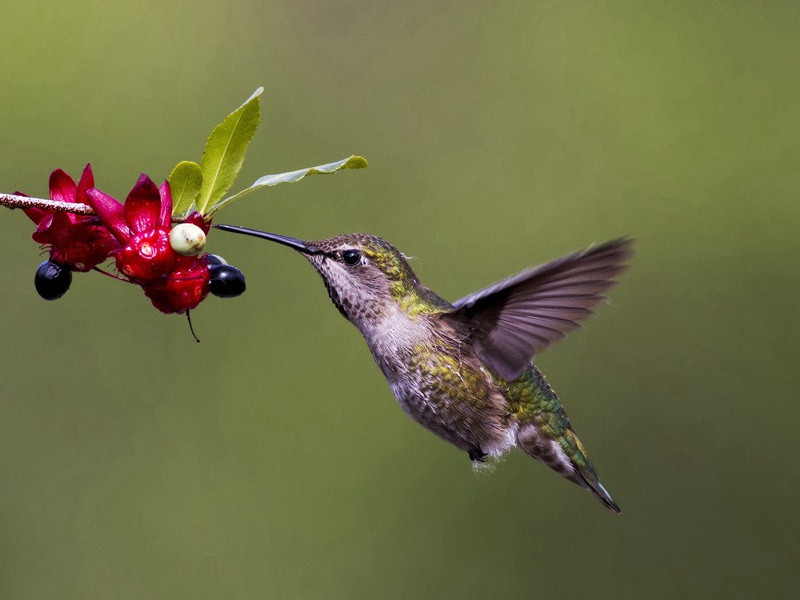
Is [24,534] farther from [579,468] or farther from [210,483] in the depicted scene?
[579,468]

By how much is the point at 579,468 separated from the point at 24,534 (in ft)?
10.6

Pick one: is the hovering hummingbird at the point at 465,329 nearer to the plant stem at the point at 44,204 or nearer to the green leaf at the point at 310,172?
the green leaf at the point at 310,172

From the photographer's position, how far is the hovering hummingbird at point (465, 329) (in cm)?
241

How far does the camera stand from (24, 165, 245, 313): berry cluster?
6.70 ft

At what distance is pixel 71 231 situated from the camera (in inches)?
82.6

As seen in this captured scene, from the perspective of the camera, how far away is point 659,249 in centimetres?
622

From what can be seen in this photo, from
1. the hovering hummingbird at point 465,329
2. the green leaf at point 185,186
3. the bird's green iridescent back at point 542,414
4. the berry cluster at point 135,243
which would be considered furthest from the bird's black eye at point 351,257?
the bird's green iridescent back at point 542,414

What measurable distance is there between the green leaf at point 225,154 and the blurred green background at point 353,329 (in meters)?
3.41

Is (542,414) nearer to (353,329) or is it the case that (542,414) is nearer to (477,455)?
(477,455)

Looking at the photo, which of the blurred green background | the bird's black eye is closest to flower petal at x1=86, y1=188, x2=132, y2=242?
the bird's black eye

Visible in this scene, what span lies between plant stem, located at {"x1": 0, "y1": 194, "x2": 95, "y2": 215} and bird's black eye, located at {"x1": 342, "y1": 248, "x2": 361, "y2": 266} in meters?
0.65

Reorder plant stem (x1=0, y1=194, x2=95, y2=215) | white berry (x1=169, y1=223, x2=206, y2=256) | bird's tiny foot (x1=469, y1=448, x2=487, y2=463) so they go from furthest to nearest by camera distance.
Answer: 1. bird's tiny foot (x1=469, y1=448, x2=487, y2=463)
2. white berry (x1=169, y1=223, x2=206, y2=256)
3. plant stem (x1=0, y1=194, x2=95, y2=215)

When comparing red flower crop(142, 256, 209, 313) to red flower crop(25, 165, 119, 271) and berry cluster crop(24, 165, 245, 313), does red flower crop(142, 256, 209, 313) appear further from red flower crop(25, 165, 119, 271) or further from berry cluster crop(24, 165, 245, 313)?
red flower crop(25, 165, 119, 271)

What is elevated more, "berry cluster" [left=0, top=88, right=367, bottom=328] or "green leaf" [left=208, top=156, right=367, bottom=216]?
"green leaf" [left=208, top=156, right=367, bottom=216]
